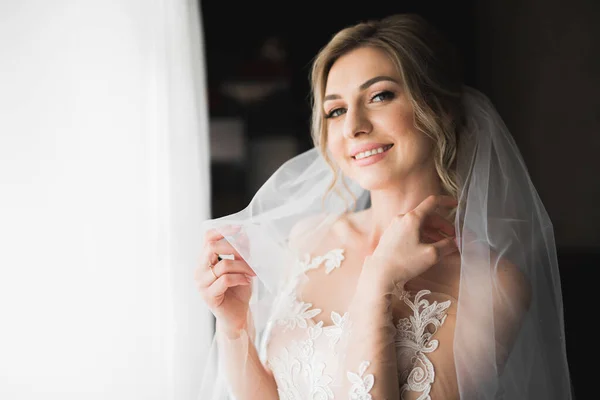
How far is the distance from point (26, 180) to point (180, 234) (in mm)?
373

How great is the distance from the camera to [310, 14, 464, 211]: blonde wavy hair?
1123 mm

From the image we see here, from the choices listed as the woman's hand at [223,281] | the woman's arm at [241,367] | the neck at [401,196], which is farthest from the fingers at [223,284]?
the neck at [401,196]

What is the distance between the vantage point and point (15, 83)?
1101mm

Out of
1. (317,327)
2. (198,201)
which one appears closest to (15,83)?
(198,201)

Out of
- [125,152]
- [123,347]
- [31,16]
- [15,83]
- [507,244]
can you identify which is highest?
[31,16]

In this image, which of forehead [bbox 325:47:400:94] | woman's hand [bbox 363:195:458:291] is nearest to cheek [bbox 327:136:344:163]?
forehead [bbox 325:47:400:94]

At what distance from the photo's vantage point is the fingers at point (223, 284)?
3.57ft

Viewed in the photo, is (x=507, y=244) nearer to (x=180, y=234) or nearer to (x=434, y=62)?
(x=434, y=62)

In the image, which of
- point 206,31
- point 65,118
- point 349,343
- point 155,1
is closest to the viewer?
point 349,343

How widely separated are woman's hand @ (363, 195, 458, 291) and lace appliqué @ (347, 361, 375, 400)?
167 mm

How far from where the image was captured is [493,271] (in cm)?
106

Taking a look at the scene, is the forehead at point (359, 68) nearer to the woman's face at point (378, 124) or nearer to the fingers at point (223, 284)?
the woman's face at point (378, 124)

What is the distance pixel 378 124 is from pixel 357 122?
0.05 metres

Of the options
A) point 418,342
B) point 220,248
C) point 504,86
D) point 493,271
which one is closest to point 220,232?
point 220,248
